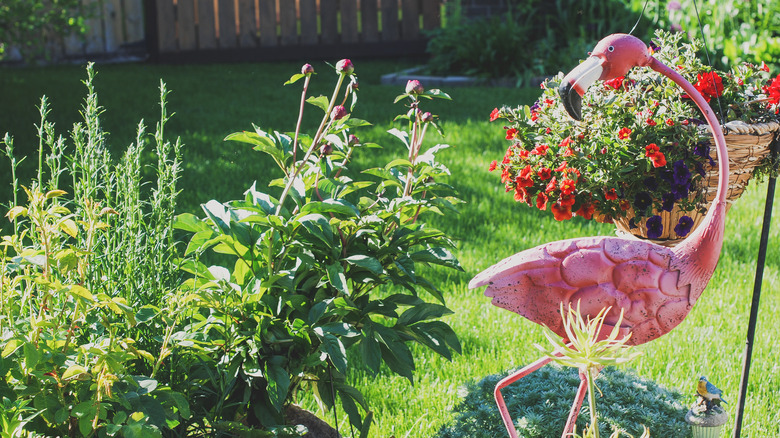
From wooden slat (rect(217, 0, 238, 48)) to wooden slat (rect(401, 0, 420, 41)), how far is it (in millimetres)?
2176

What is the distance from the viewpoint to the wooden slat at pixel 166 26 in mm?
9367

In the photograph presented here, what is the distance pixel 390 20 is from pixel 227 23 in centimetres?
209

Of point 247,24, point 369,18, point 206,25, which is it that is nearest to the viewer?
point 206,25

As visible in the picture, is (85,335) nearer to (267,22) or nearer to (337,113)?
(337,113)

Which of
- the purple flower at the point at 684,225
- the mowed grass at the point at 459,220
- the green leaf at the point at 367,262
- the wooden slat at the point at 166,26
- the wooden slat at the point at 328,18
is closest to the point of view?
the green leaf at the point at 367,262

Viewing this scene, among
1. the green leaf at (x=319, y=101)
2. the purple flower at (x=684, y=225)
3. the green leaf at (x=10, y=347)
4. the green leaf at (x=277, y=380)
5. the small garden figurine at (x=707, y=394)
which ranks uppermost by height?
the green leaf at (x=319, y=101)

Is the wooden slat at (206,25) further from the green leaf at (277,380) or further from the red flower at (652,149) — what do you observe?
the red flower at (652,149)

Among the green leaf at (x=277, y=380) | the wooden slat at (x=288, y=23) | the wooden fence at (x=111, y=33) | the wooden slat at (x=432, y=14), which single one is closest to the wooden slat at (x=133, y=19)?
the wooden fence at (x=111, y=33)

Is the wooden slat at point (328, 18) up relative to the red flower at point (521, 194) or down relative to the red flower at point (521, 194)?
up

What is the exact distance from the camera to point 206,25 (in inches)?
375

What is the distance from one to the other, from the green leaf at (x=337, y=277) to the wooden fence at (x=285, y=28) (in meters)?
8.08

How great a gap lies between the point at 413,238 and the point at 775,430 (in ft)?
4.91

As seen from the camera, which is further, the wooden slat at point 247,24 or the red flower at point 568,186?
the wooden slat at point 247,24

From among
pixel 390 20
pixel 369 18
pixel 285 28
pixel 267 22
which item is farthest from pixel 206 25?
pixel 390 20
